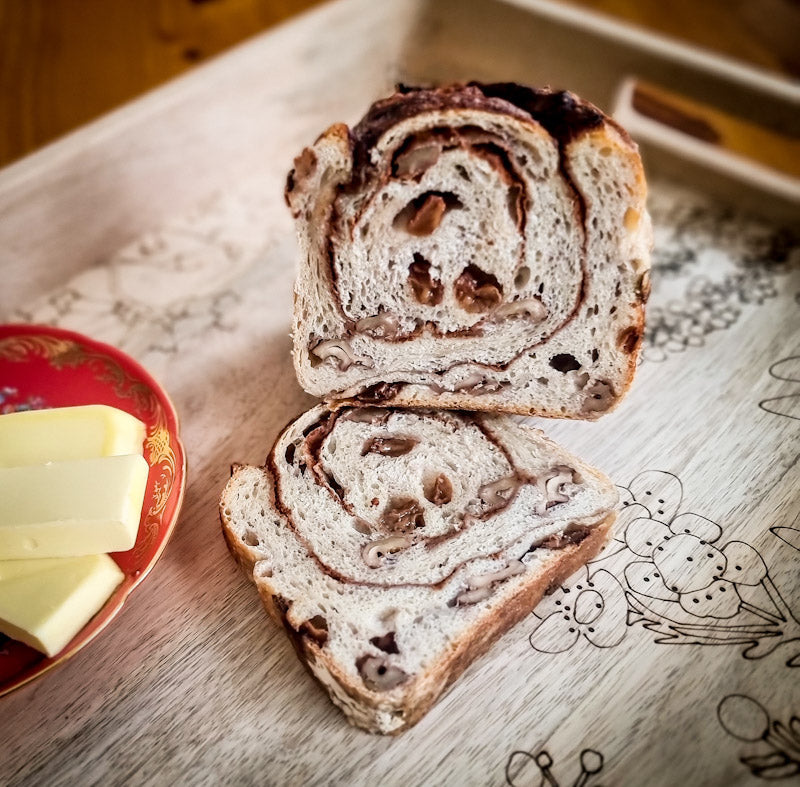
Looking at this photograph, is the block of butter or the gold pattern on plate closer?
the block of butter

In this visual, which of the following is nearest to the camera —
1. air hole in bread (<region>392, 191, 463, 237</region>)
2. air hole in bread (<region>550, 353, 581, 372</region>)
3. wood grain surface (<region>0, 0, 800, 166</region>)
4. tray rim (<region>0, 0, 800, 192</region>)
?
air hole in bread (<region>392, 191, 463, 237</region>)

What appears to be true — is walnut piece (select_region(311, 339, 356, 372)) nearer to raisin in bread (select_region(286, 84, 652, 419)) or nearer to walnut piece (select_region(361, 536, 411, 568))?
raisin in bread (select_region(286, 84, 652, 419))

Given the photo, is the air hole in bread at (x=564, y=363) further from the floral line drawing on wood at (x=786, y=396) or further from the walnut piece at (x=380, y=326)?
the floral line drawing on wood at (x=786, y=396)

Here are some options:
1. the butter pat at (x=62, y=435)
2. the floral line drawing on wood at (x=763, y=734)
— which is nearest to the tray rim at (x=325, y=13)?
the butter pat at (x=62, y=435)

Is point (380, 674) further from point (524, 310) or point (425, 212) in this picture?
point (425, 212)

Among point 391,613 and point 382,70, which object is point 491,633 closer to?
point 391,613

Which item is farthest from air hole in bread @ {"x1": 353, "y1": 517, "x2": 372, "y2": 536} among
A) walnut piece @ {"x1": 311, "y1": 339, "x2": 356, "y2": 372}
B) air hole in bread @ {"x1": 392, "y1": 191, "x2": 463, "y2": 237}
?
air hole in bread @ {"x1": 392, "y1": 191, "x2": 463, "y2": 237}

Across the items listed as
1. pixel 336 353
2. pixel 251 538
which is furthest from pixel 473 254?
pixel 251 538
